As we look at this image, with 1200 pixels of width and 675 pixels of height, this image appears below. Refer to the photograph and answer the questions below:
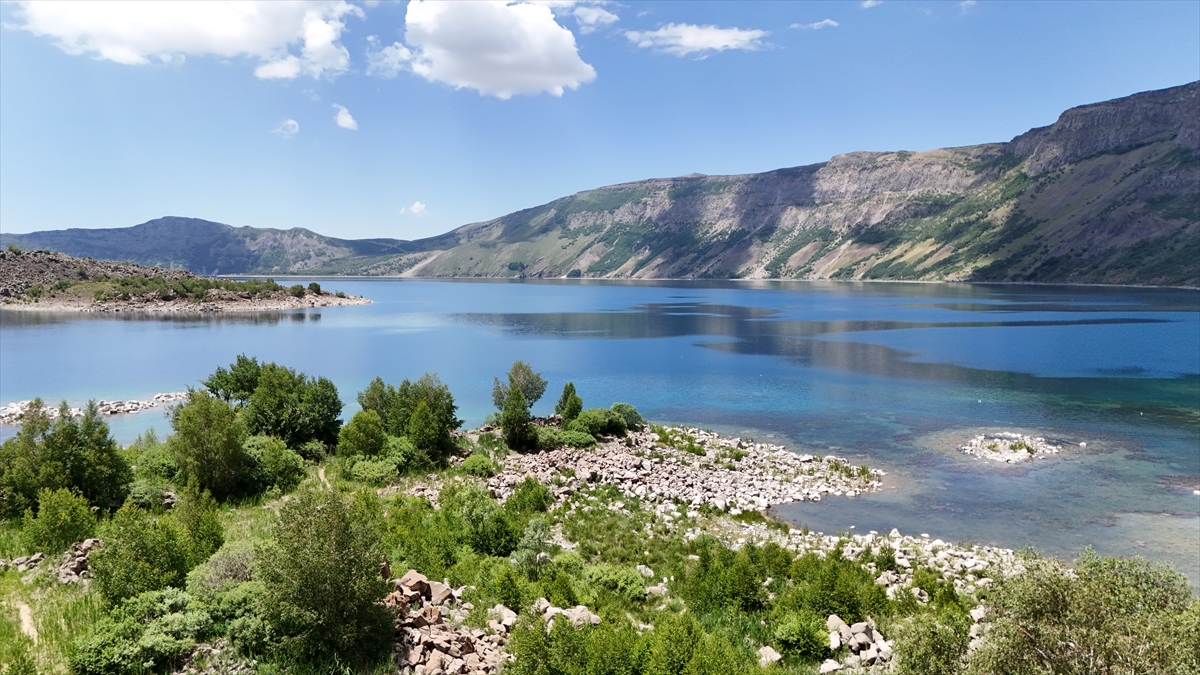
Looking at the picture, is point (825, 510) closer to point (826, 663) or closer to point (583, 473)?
point (583, 473)

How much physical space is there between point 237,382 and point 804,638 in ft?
137

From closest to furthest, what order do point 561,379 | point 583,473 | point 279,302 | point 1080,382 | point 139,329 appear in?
point 583,473 → point 1080,382 → point 561,379 → point 139,329 → point 279,302

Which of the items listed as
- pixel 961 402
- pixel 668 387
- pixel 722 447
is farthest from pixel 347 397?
pixel 961 402

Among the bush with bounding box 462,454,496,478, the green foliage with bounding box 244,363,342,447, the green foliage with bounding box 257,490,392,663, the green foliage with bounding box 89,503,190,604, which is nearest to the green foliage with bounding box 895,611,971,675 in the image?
the green foliage with bounding box 257,490,392,663

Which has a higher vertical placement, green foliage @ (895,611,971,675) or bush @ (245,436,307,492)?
green foliage @ (895,611,971,675)

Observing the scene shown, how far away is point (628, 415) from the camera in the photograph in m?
44.4

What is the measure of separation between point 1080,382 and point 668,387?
140ft

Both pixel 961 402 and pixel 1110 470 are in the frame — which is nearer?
pixel 1110 470

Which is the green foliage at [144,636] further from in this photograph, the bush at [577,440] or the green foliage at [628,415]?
the green foliage at [628,415]

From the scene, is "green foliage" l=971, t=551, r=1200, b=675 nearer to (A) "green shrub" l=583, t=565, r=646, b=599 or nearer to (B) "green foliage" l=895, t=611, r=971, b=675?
(B) "green foliage" l=895, t=611, r=971, b=675

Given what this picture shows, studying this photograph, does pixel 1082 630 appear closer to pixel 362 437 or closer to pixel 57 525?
pixel 57 525

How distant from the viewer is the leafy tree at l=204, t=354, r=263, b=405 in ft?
140

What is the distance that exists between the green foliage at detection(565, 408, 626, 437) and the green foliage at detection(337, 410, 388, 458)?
12878mm

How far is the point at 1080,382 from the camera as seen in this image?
203ft
